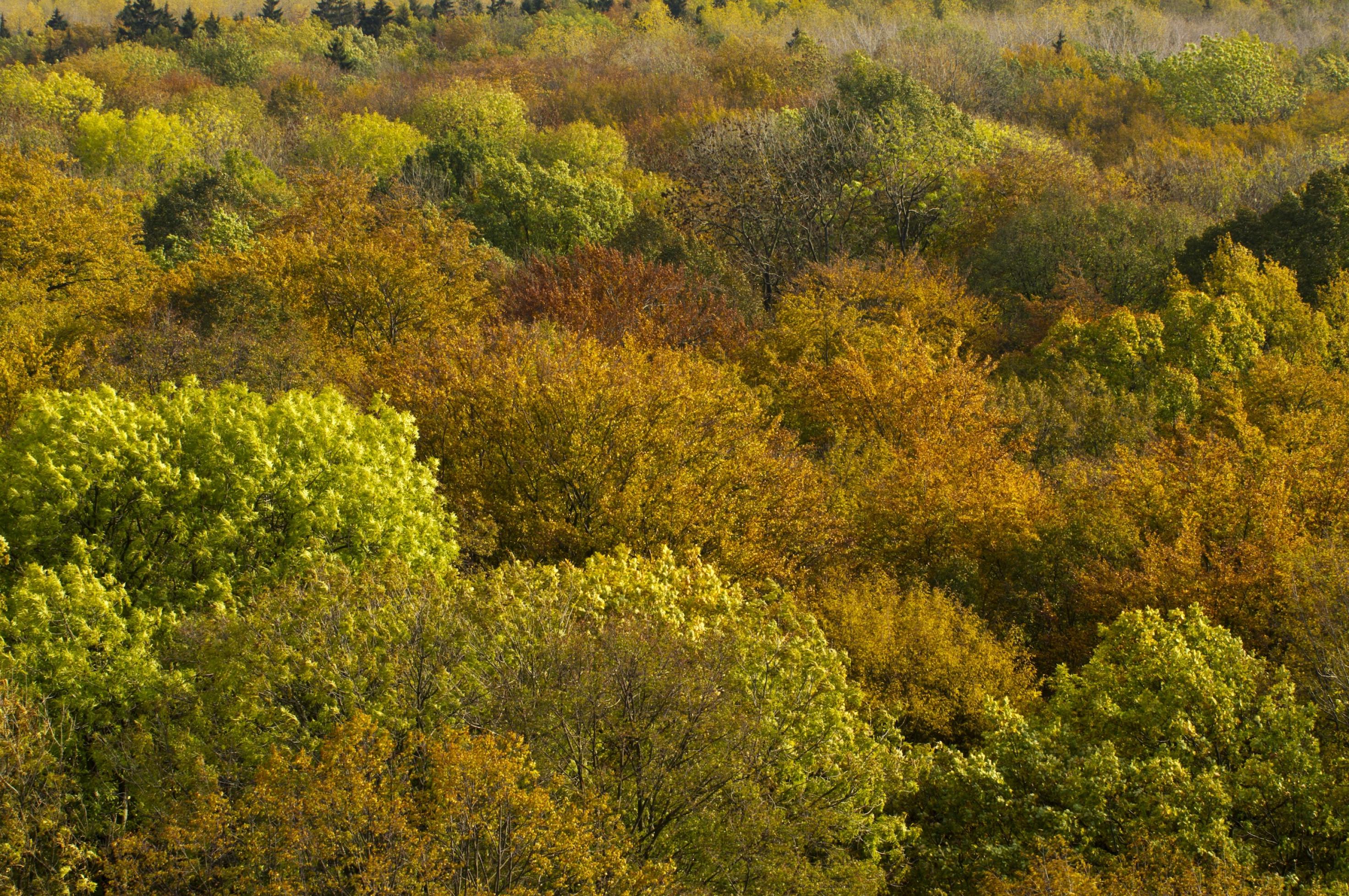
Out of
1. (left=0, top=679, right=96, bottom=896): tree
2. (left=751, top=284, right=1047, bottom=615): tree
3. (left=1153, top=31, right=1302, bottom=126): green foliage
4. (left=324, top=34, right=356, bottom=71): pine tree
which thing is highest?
(left=1153, top=31, right=1302, bottom=126): green foliage

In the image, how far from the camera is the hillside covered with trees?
16938 millimetres

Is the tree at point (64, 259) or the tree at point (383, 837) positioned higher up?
the tree at point (383, 837)

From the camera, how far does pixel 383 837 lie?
48.2 ft

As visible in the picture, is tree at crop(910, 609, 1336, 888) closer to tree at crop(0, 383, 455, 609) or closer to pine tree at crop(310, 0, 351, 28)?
tree at crop(0, 383, 455, 609)

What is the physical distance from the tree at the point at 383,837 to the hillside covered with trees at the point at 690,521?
0.11m

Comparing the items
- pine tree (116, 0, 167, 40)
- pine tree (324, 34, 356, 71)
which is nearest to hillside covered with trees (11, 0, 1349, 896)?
pine tree (324, 34, 356, 71)

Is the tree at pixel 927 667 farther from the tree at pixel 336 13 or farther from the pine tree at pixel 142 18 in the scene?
the tree at pixel 336 13

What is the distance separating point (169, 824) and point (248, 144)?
249 ft

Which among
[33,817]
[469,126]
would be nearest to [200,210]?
[469,126]

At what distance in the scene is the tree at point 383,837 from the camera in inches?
556

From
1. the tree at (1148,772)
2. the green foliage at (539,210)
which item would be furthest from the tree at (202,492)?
the green foliage at (539,210)

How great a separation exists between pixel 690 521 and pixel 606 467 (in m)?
2.72

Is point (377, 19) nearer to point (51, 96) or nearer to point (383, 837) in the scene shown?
point (51, 96)

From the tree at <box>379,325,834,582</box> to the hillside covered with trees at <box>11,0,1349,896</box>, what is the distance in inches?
6.3
